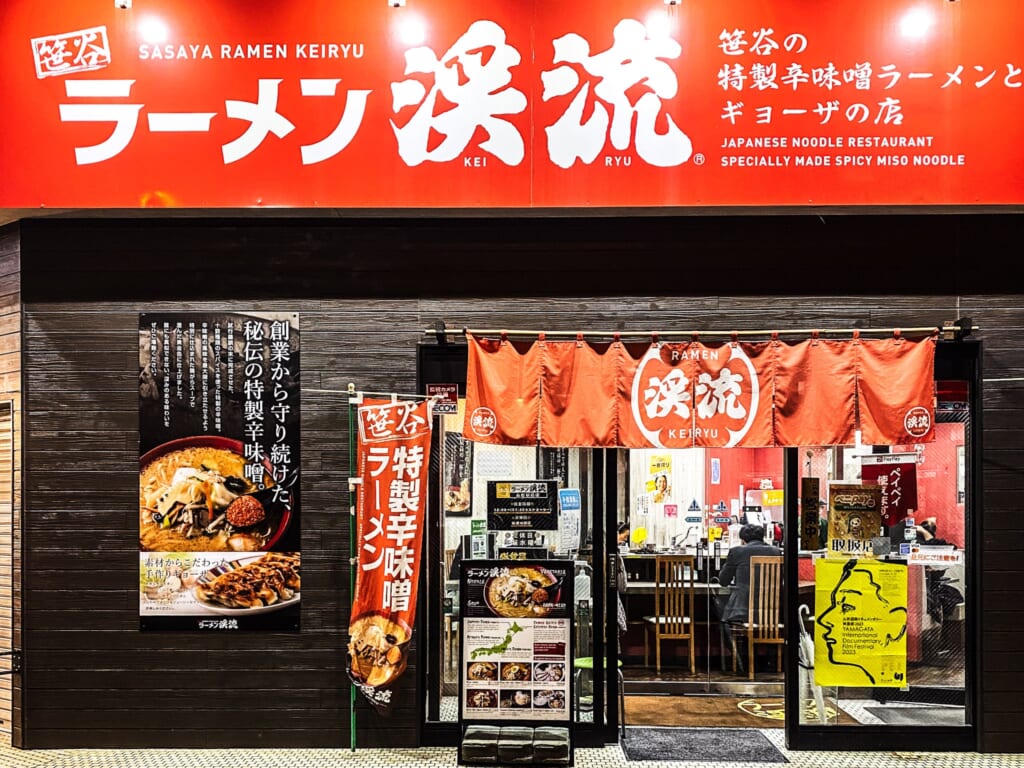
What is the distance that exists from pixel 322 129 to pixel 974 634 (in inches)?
221

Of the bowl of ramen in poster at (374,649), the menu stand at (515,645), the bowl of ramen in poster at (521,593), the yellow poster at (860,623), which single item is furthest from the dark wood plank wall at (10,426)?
the yellow poster at (860,623)

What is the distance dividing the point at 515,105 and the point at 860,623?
4.27m

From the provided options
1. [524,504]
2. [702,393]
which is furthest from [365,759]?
[702,393]

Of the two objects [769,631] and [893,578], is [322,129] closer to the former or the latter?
[893,578]

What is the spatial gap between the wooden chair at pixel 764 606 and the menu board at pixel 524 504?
9.09 feet

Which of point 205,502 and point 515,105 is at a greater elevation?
point 515,105

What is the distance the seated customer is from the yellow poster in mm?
1843

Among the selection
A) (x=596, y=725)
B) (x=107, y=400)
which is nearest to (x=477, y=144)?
(x=107, y=400)

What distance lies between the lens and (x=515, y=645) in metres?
5.95

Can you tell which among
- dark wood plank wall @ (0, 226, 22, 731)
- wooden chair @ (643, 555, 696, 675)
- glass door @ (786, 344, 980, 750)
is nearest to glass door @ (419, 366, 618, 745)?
glass door @ (786, 344, 980, 750)

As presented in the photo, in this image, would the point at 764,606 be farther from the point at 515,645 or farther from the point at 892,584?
the point at 515,645

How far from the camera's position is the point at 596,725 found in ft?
20.2

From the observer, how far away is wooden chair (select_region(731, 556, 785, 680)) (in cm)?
800

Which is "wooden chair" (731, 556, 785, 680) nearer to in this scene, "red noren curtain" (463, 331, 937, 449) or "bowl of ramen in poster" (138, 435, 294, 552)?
"red noren curtain" (463, 331, 937, 449)
